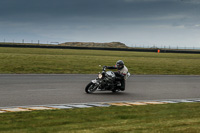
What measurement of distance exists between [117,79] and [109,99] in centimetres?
169

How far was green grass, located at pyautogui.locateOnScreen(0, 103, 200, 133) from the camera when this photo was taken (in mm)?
7035

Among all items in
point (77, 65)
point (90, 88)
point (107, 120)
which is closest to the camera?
point (107, 120)

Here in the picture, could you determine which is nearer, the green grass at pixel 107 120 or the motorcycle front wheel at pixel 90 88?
the green grass at pixel 107 120

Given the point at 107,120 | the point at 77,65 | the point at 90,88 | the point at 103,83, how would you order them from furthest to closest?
the point at 77,65, the point at 90,88, the point at 103,83, the point at 107,120

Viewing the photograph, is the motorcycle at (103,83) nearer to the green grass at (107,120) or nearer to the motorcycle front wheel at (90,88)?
the motorcycle front wheel at (90,88)

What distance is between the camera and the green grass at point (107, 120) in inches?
277

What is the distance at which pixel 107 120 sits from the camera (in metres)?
8.36

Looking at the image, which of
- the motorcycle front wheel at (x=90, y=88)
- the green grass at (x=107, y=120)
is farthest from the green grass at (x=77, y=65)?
the green grass at (x=107, y=120)

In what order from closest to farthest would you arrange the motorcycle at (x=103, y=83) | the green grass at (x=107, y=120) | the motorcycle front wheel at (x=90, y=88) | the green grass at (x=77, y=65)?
the green grass at (x=107, y=120), the motorcycle at (x=103, y=83), the motorcycle front wheel at (x=90, y=88), the green grass at (x=77, y=65)

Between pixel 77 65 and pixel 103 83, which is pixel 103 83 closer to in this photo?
pixel 103 83

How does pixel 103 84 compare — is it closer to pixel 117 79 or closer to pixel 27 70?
pixel 117 79

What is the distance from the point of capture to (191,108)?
10.9m

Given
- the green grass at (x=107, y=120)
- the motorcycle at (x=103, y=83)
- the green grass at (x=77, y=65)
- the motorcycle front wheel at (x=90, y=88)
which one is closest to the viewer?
the green grass at (x=107, y=120)

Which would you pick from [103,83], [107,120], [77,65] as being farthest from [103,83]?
[77,65]
